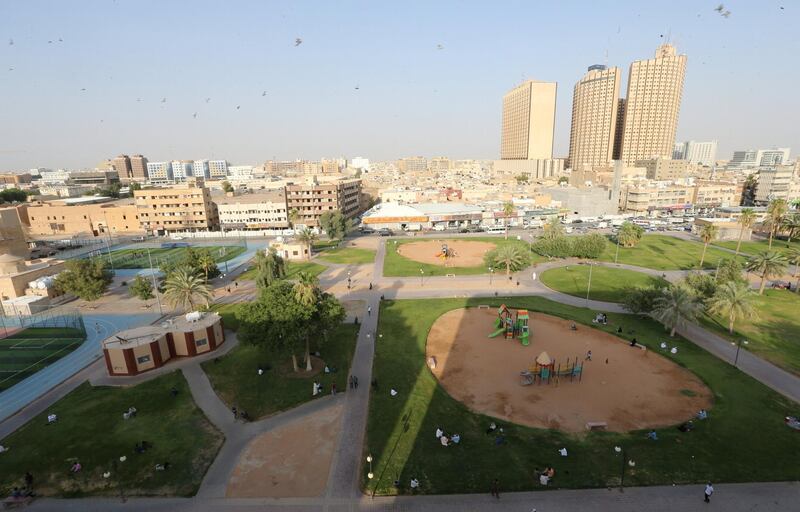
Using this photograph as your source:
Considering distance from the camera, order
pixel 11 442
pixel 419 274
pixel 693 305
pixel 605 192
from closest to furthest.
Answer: pixel 11 442, pixel 693 305, pixel 419 274, pixel 605 192

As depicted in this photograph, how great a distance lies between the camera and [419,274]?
228 ft

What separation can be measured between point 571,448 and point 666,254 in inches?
2893

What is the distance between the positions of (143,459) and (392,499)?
56.6 feet

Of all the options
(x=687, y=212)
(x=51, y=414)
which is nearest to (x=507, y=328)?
(x=51, y=414)

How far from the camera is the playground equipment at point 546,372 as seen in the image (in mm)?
34625

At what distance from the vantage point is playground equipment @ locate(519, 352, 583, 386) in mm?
34625

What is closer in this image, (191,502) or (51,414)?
(191,502)

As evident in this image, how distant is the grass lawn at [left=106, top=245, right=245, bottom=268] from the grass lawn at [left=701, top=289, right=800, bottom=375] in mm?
85925

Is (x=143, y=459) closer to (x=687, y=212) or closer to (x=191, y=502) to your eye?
(x=191, y=502)

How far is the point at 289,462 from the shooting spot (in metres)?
25.2

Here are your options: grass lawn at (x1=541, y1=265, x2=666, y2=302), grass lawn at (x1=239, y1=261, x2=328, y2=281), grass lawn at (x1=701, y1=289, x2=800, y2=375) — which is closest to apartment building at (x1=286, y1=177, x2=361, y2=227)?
grass lawn at (x1=239, y1=261, x2=328, y2=281)

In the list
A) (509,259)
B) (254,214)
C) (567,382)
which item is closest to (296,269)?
(509,259)

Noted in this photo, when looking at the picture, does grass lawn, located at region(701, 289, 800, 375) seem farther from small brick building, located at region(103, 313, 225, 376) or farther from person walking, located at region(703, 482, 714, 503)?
small brick building, located at region(103, 313, 225, 376)

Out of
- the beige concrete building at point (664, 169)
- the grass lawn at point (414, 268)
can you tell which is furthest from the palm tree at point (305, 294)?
the beige concrete building at point (664, 169)
